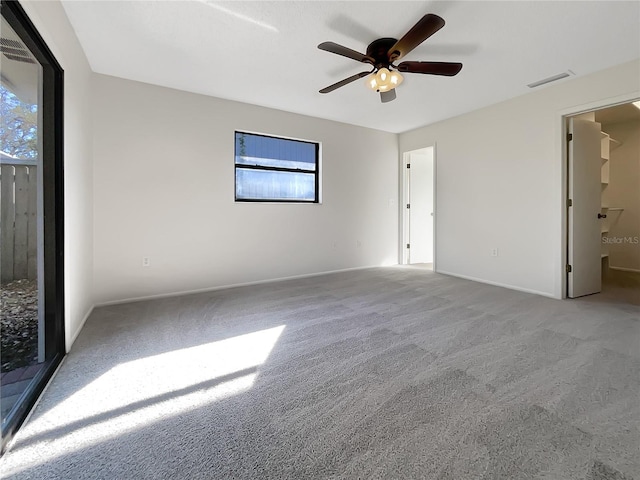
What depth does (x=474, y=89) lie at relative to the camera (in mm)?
3504

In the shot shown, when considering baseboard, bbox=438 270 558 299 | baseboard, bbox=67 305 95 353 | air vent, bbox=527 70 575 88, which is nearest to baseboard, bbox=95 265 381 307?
baseboard, bbox=67 305 95 353

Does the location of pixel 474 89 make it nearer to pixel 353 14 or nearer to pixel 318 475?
pixel 353 14

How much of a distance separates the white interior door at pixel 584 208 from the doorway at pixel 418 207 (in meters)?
2.32

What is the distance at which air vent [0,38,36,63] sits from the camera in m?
1.57

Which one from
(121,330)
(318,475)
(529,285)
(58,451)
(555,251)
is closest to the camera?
(318,475)

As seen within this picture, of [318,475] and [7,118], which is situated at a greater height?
[7,118]

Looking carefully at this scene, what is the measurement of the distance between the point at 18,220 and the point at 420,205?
5.68 metres

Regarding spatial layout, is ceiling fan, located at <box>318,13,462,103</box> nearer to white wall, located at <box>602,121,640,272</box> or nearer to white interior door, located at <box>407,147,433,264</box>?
white interior door, located at <box>407,147,433,264</box>

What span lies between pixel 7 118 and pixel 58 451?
1751 millimetres

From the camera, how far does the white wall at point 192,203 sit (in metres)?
3.21

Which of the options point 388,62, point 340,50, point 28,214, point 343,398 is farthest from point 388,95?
point 28,214

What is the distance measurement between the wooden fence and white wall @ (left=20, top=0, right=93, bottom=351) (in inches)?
9.0

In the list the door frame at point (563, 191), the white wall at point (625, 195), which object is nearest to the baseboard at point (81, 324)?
the door frame at point (563, 191)

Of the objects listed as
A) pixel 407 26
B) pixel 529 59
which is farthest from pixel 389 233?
pixel 407 26
